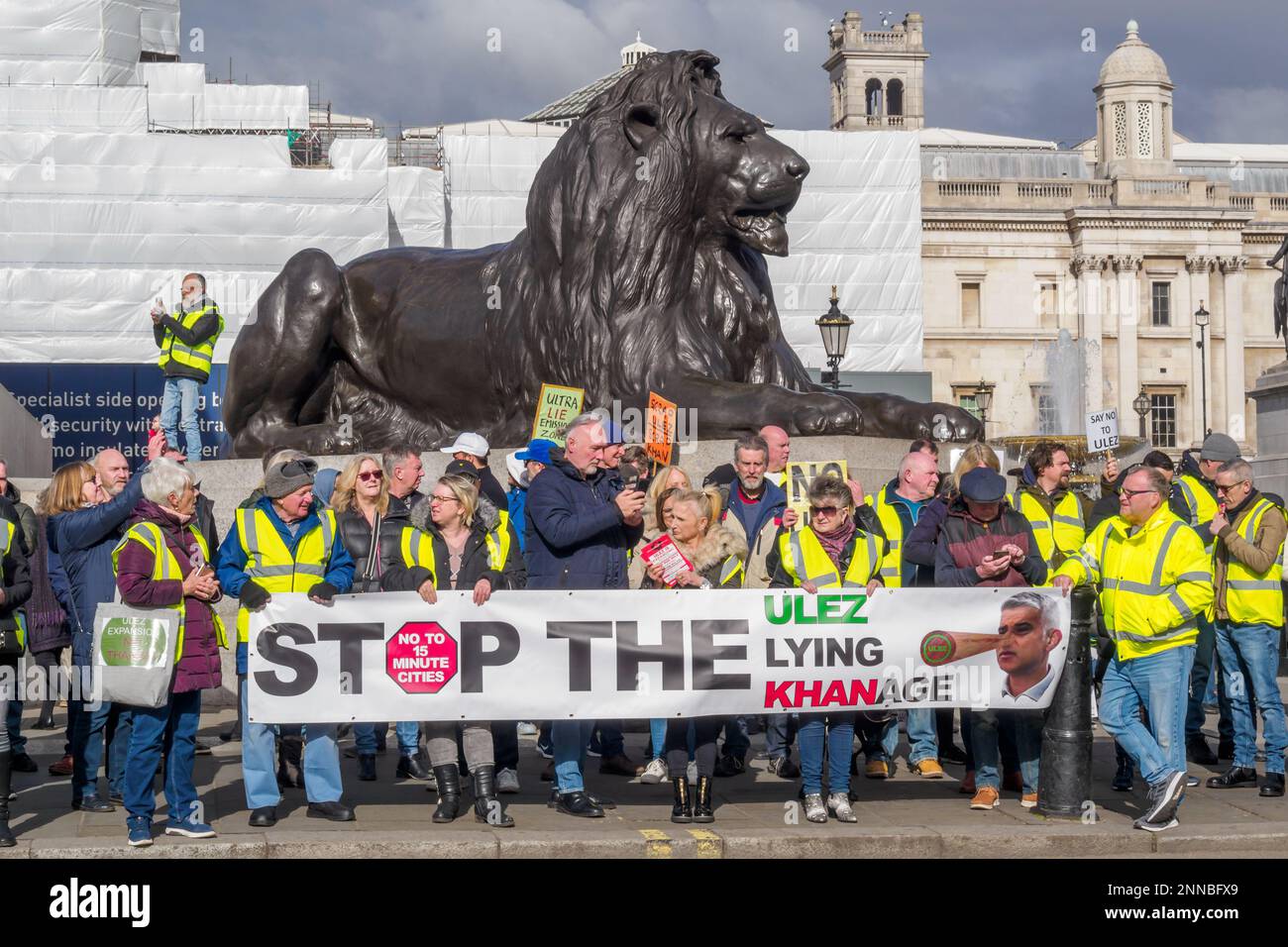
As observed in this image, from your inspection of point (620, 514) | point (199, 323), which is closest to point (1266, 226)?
point (199, 323)

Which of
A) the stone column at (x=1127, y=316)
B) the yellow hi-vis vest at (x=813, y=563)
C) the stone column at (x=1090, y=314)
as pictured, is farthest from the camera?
the stone column at (x=1090, y=314)

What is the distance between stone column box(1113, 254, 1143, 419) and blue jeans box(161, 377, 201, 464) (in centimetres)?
6341

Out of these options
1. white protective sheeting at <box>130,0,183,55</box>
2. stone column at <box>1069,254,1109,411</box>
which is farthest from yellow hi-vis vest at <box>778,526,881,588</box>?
stone column at <box>1069,254,1109,411</box>

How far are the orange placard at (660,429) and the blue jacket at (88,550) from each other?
3266mm

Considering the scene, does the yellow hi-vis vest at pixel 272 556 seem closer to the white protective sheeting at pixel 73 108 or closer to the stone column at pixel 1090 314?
the white protective sheeting at pixel 73 108

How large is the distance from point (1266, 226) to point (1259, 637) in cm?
7262

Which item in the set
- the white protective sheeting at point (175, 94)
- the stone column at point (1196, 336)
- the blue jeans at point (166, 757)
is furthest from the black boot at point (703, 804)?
the stone column at point (1196, 336)

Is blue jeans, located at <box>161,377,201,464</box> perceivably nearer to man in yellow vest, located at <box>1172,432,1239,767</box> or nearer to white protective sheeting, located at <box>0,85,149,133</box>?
man in yellow vest, located at <box>1172,432,1239,767</box>

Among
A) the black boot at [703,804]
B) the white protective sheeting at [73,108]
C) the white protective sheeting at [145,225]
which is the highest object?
the white protective sheeting at [73,108]

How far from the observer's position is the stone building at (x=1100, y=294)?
74.6 m

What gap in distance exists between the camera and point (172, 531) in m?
7.46

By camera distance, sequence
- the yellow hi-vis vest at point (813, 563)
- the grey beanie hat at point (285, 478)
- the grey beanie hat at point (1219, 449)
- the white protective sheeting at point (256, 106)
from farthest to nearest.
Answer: the white protective sheeting at point (256, 106) < the grey beanie hat at point (1219, 449) < the yellow hi-vis vest at point (813, 563) < the grey beanie hat at point (285, 478)

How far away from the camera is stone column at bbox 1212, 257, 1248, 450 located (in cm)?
7481
